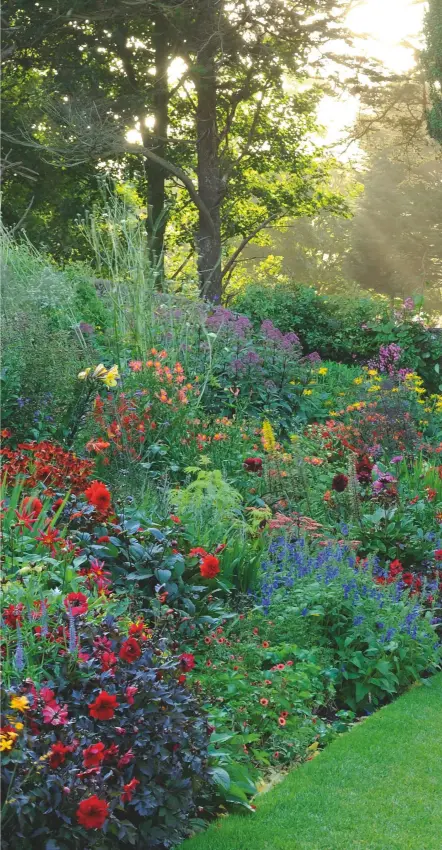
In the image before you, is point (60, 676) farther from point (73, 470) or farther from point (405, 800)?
point (73, 470)

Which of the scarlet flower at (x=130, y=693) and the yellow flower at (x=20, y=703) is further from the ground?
the yellow flower at (x=20, y=703)

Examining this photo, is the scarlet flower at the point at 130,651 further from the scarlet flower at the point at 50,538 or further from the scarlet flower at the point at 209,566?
the scarlet flower at the point at 209,566

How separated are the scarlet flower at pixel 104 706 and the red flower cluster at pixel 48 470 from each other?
197cm

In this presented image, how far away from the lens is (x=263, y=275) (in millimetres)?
39750

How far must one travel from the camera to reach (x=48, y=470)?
15.0 ft

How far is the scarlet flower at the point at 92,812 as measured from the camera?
2.32 meters

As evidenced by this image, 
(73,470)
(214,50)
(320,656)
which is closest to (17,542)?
(73,470)

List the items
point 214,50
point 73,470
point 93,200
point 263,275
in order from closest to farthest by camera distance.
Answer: point 73,470
point 214,50
point 93,200
point 263,275

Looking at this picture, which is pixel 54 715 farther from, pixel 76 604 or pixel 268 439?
pixel 268 439

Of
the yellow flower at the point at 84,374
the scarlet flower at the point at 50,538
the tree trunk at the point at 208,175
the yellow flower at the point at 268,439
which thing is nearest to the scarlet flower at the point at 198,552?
the scarlet flower at the point at 50,538

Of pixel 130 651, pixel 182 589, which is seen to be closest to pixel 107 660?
pixel 130 651

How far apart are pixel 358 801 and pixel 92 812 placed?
121 centimetres

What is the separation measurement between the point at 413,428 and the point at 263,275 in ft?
106

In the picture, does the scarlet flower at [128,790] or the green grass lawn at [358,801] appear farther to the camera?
the green grass lawn at [358,801]
